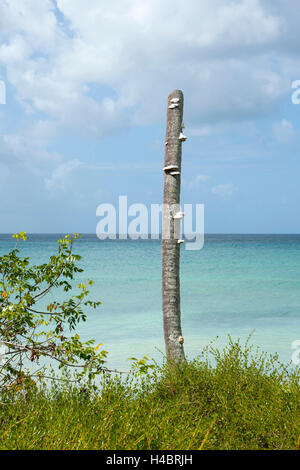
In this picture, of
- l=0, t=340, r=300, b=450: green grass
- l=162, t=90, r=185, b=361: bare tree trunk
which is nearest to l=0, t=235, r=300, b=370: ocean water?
l=162, t=90, r=185, b=361: bare tree trunk

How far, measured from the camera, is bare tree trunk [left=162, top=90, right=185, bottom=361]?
618 centimetres

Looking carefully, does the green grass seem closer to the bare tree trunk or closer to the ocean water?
the bare tree trunk

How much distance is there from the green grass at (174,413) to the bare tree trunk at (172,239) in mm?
448

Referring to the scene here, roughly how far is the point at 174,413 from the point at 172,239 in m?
2.40

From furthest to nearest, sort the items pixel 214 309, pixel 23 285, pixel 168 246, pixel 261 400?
1. pixel 214 309
2. pixel 168 246
3. pixel 23 285
4. pixel 261 400

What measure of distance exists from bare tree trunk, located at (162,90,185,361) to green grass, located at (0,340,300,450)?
448mm

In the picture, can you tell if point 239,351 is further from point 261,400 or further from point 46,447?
point 46,447

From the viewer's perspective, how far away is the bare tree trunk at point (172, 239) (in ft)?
20.3

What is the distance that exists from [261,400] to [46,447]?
247 centimetres

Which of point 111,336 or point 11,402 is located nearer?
point 11,402

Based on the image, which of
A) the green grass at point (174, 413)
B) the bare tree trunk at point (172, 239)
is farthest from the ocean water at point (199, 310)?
the green grass at point (174, 413)

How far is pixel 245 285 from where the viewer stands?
24.3 meters


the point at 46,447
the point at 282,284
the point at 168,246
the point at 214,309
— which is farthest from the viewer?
the point at 282,284
